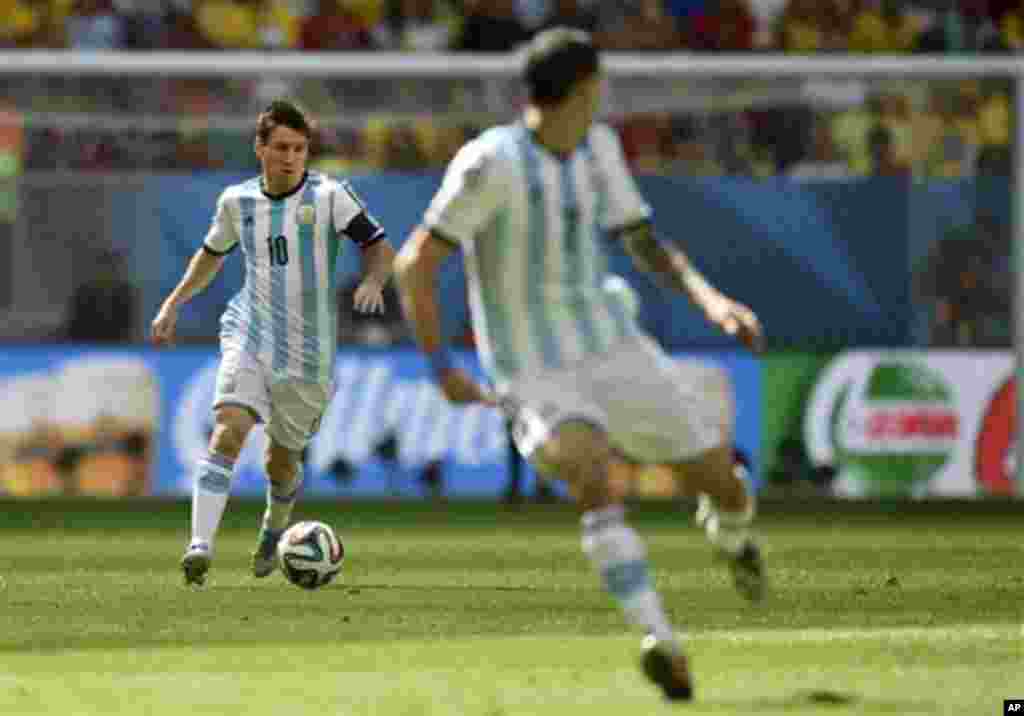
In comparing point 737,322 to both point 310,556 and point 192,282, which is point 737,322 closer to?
point 310,556

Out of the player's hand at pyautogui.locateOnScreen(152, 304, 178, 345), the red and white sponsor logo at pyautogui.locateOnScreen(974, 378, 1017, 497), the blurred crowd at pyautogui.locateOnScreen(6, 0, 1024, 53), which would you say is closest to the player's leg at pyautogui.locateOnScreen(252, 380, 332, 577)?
the player's hand at pyautogui.locateOnScreen(152, 304, 178, 345)

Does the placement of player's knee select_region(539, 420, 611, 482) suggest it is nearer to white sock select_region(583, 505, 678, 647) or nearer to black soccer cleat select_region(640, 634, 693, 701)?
white sock select_region(583, 505, 678, 647)

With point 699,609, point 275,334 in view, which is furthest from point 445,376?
point 275,334

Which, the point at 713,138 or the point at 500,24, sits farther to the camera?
the point at 500,24

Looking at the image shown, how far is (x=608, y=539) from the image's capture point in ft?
28.0

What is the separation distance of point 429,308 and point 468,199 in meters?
0.37

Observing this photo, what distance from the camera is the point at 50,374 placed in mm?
23375

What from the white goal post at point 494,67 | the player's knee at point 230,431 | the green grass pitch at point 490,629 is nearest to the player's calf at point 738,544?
the green grass pitch at point 490,629

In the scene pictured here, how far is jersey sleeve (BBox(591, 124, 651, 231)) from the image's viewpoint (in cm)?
926

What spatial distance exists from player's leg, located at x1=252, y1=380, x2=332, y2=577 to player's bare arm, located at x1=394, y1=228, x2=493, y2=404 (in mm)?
4554

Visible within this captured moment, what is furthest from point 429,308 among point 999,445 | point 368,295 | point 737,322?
point 999,445

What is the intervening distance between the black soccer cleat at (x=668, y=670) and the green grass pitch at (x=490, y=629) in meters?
0.08

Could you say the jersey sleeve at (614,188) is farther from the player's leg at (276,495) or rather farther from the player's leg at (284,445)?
the player's leg at (276,495)

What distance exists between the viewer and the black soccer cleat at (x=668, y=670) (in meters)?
8.23
